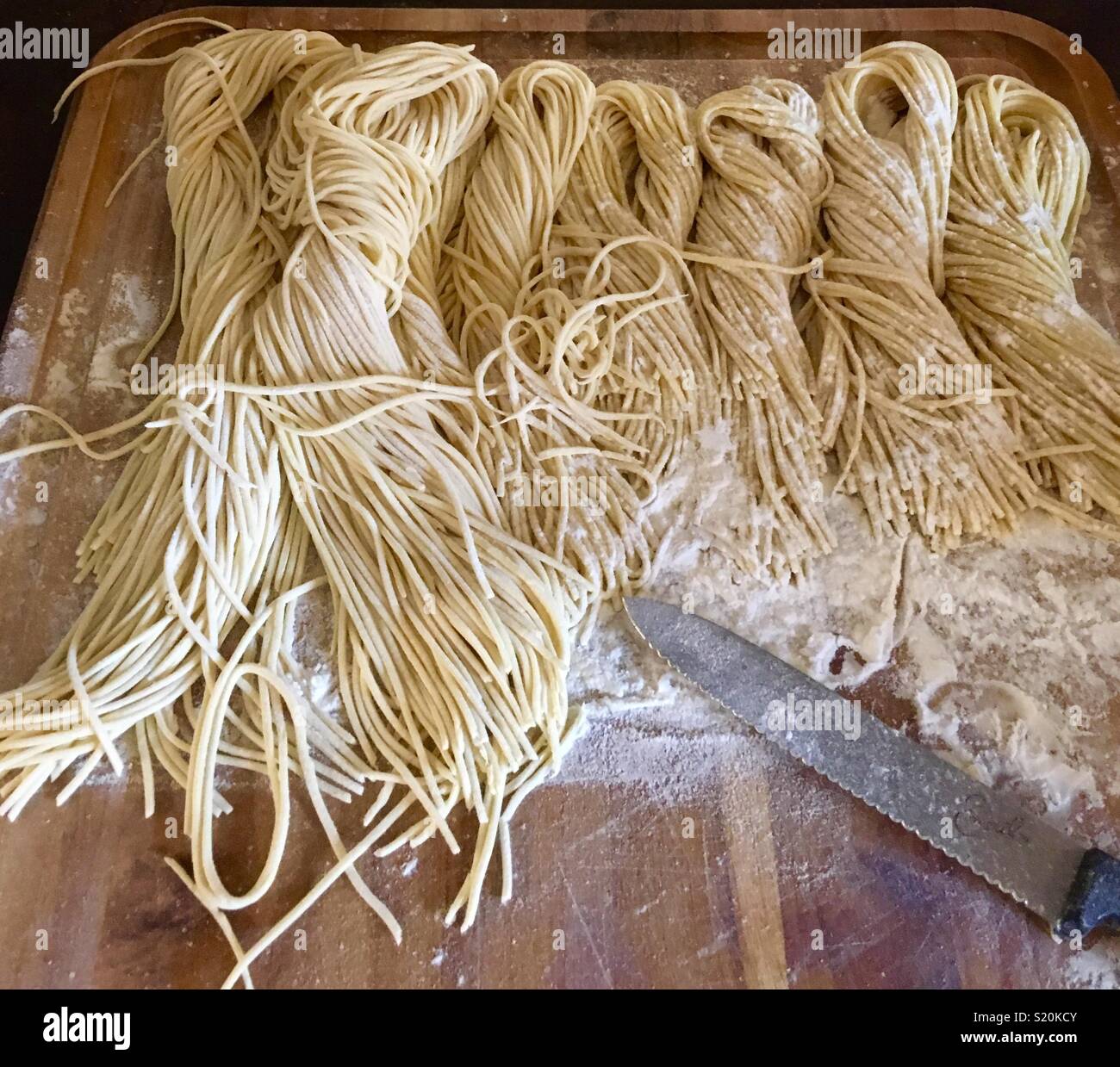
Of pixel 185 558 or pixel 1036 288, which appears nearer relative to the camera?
pixel 185 558

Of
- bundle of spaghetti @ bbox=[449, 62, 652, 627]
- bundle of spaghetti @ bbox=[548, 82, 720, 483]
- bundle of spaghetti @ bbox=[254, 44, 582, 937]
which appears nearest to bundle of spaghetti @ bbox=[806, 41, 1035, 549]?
bundle of spaghetti @ bbox=[548, 82, 720, 483]

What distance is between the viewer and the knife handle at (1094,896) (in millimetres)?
844

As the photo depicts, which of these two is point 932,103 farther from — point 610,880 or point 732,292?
point 610,880

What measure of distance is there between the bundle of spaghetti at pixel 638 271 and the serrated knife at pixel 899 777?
21 centimetres

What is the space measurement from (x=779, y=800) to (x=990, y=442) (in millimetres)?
482

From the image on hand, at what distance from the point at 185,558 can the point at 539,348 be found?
465mm

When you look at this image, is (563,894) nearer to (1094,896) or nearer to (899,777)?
(899,777)

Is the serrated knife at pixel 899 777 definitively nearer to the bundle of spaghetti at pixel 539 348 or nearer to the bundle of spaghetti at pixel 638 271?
the bundle of spaghetti at pixel 539 348

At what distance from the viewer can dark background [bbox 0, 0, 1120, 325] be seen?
157 centimetres

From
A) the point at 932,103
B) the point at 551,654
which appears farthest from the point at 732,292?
the point at 551,654

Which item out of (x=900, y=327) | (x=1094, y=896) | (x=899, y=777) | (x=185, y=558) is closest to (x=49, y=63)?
(x=185, y=558)

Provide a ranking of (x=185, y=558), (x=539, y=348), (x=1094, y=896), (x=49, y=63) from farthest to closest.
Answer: (x=49, y=63) < (x=539, y=348) < (x=185, y=558) < (x=1094, y=896)

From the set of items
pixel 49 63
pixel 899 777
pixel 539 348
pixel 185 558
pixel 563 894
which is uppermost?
pixel 49 63

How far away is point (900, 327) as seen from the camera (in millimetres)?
1135
